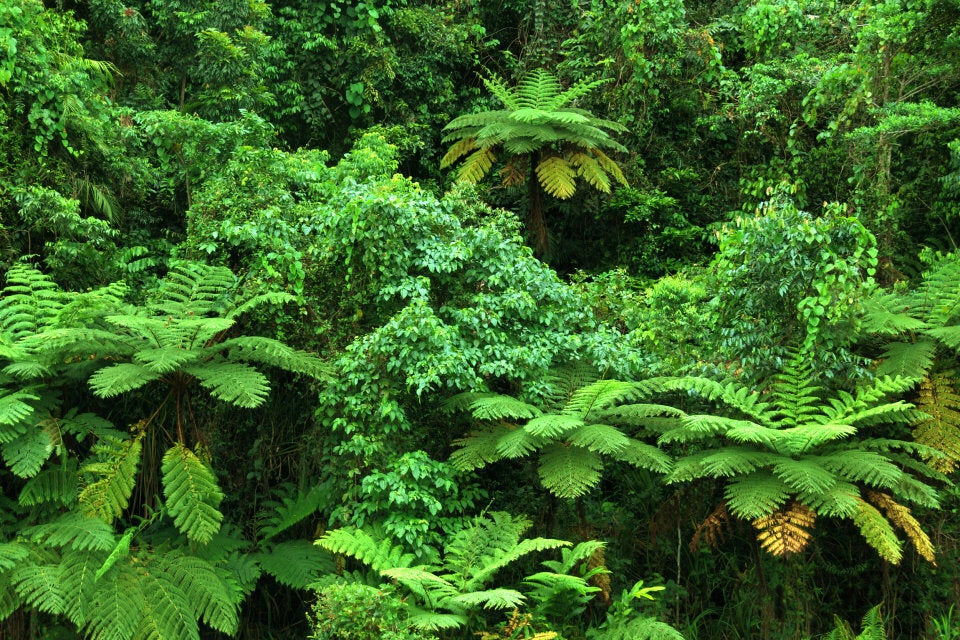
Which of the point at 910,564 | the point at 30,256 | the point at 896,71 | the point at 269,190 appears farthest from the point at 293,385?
the point at 896,71

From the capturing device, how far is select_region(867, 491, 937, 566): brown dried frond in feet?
18.1

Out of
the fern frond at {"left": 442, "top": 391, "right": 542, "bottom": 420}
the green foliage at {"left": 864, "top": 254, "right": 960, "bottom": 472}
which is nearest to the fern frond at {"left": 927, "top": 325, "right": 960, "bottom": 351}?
the green foliage at {"left": 864, "top": 254, "right": 960, "bottom": 472}

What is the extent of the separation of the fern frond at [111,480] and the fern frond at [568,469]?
8.84 ft

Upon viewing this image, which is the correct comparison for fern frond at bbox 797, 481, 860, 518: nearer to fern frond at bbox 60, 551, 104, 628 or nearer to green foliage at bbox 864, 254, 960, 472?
green foliage at bbox 864, 254, 960, 472

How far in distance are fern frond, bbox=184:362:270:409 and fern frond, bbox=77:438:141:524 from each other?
63 centimetres

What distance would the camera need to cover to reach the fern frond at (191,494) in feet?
17.8

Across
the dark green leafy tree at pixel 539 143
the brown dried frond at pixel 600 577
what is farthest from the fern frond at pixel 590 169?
the brown dried frond at pixel 600 577

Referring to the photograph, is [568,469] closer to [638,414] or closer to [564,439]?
[564,439]

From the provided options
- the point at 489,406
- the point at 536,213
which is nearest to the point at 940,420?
the point at 489,406

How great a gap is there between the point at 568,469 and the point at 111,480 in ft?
9.70

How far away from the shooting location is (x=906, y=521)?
5602mm

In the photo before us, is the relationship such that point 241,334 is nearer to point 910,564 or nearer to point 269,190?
point 269,190

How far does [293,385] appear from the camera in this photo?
6.79 meters

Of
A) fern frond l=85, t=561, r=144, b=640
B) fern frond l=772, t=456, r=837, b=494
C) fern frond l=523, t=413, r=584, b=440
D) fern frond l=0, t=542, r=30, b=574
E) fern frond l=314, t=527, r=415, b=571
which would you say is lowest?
fern frond l=85, t=561, r=144, b=640
